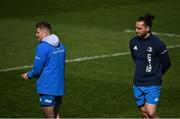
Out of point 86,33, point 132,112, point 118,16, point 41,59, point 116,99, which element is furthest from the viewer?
point 118,16

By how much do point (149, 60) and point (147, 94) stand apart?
25.5 inches

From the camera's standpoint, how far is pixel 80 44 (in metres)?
26.2

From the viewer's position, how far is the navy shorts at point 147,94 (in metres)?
14.2

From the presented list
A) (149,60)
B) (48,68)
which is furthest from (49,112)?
(149,60)

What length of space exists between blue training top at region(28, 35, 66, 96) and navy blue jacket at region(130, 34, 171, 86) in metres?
1.59

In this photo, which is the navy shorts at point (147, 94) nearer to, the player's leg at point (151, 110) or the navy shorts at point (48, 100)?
the player's leg at point (151, 110)

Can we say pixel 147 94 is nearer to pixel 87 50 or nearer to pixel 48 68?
pixel 48 68

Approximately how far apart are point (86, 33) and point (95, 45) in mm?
2387

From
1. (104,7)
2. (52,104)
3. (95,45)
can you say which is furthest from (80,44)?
(52,104)

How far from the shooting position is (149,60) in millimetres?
14266

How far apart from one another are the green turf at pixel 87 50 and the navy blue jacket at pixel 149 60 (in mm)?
2549

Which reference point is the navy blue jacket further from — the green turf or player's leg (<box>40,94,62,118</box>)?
the green turf

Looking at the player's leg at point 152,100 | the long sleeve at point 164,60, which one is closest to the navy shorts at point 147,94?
the player's leg at point 152,100

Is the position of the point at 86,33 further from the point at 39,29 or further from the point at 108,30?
the point at 39,29
